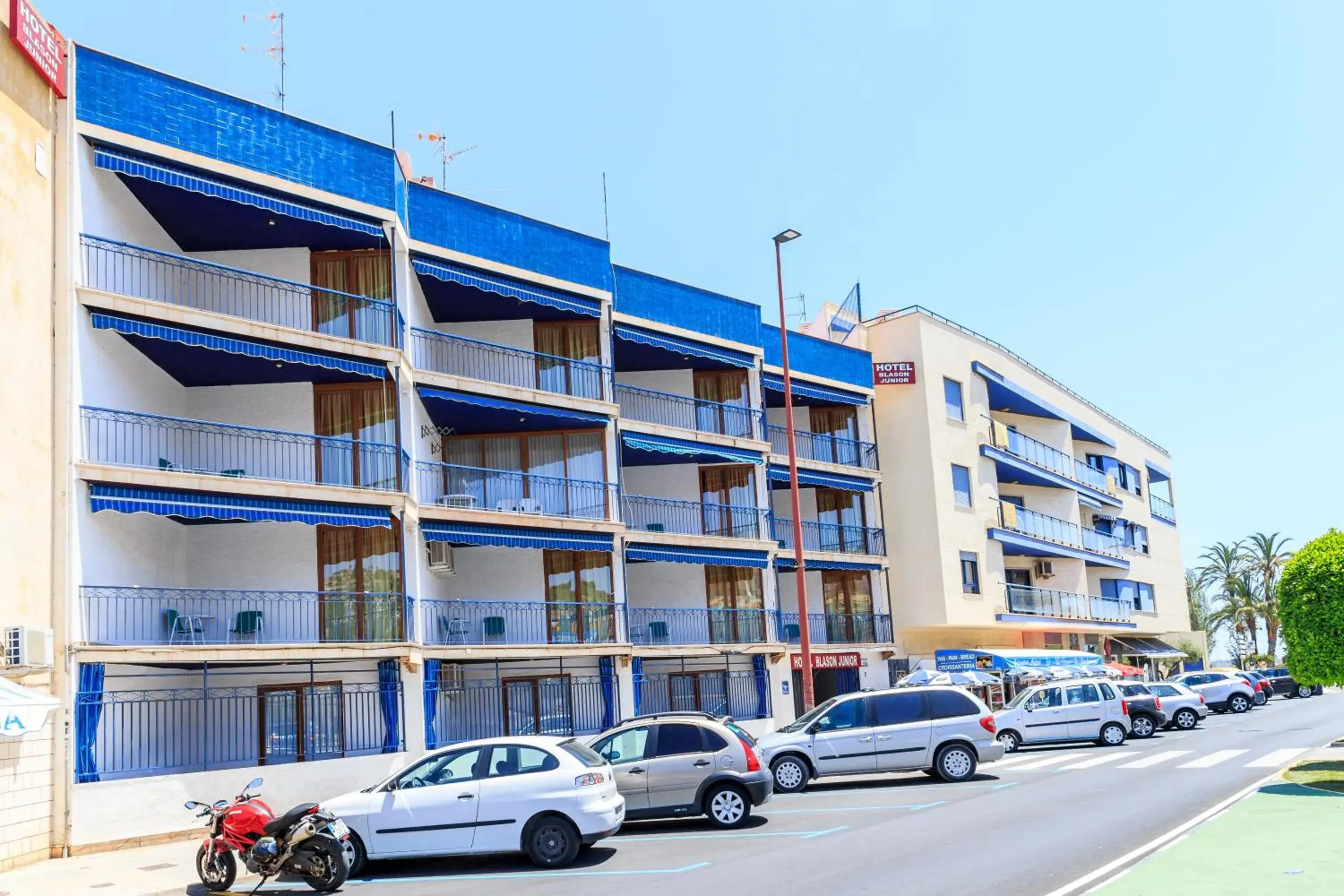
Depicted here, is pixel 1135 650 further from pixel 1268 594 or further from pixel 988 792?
pixel 988 792

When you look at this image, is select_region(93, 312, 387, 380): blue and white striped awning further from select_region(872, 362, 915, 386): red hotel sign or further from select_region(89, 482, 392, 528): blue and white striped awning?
select_region(872, 362, 915, 386): red hotel sign

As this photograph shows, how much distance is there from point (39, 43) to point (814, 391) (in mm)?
24572

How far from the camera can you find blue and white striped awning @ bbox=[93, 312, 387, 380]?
19609 millimetres

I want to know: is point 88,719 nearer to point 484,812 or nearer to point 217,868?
point 217,868

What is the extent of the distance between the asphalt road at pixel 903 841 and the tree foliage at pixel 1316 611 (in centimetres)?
226

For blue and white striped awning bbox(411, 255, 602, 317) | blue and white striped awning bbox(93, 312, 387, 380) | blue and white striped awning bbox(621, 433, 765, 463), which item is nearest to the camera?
blue and white striped awning bbox(93, 312, 387, 380)

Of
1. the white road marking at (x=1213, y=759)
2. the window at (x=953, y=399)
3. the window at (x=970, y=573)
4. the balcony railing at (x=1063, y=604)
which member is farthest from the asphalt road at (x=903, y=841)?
the balcony railing at (x=1063, y=604)

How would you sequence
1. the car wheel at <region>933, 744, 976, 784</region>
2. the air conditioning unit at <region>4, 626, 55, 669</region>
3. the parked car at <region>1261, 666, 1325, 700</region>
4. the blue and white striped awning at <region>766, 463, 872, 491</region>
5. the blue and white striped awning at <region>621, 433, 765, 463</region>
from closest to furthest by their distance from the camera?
1. the air conditioning unit at <region>4, 626, 55, 669</region>
2. the car wheel at <region>933, 744, 976, 784</region>
3. the blue and white striped awning at <region>621, 433, 765, 463</region>
4. the blue and white striped awning at <region>766, 463, 872, 491</region>
5. the parked car at <region>1261, 666, 1325, 700</region>

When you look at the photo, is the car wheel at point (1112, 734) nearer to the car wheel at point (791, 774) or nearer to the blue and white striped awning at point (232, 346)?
A: the car wheel at point (791, 774)

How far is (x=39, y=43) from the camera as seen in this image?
18.5 metres

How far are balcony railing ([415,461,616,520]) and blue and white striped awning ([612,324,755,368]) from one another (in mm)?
4243

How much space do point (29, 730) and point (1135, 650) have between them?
51613 millimetres

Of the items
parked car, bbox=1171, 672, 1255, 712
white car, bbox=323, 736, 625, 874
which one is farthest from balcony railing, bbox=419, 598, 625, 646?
parked car, bbox=1171, 672, 1255, 712

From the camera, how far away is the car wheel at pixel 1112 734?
96.2 ft
